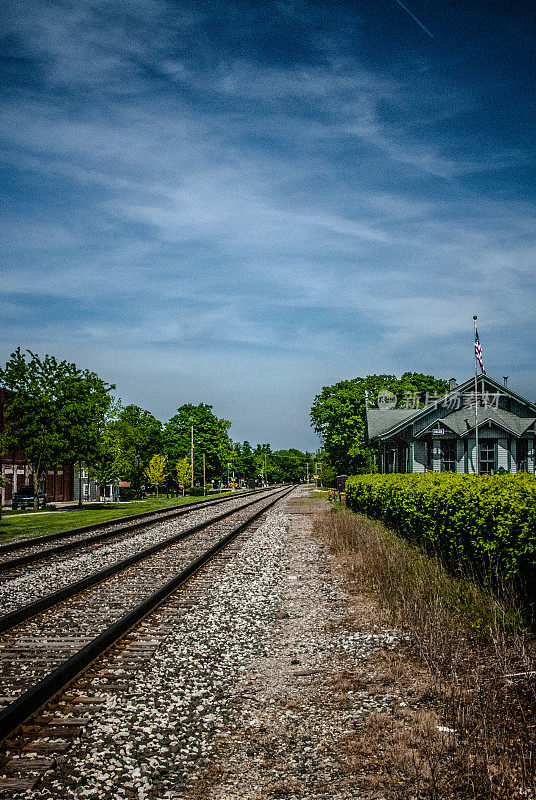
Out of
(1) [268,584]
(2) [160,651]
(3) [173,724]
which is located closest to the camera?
(3) [173,724]

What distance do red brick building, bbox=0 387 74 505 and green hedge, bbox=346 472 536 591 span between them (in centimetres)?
3726

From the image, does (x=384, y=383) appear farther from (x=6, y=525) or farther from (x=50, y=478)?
(x=6, y=525)

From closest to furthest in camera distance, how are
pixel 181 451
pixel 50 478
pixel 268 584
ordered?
pixel 268 584, pixel 50 478, pixel 181 451

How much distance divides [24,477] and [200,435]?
114 ft

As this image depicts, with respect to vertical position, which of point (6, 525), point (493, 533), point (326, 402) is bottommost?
point (6, 525)

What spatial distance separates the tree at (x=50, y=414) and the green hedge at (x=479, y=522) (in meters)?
22.9

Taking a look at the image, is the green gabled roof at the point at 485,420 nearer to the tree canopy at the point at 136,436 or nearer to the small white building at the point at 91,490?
the tree canopy at the point at 136,436

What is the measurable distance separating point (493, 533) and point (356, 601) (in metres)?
2.44

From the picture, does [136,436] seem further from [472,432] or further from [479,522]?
[479,522]

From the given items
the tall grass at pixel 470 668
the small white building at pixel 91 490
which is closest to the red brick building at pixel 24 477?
the small white building at pixel 91 490

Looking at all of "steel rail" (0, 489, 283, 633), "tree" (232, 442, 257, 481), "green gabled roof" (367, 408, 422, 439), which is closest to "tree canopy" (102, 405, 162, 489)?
"green gabled roof" (367, 408, 422, 439)

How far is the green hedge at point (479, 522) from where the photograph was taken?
23.7 ft

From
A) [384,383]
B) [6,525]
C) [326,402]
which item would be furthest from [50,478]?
[384,383]

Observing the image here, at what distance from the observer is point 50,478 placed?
5312 centimetres
